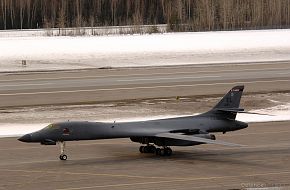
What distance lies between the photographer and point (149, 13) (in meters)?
147

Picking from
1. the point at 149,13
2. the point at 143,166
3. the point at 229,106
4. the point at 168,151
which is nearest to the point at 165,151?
the point at 168,151

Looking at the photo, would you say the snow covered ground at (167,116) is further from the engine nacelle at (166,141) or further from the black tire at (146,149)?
the engine nacelle at (166,141)

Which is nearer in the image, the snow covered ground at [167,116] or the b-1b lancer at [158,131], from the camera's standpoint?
the b-1b lancer at [158,131]

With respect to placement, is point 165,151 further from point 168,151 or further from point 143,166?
point 143,166

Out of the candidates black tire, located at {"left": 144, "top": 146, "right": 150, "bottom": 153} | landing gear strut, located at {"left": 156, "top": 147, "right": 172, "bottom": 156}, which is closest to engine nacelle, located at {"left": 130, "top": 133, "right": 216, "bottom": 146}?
landing gear strut, located at {"left": 156, "top": 147, "right": 172, "bottom": 156}

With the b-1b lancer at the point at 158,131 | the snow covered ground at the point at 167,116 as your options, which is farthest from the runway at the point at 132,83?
the b-1b lancer at the point at 158,131

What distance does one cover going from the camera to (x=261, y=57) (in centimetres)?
9238

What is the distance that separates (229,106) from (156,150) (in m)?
4.41

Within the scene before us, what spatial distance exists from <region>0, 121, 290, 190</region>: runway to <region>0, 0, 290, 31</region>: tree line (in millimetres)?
79676

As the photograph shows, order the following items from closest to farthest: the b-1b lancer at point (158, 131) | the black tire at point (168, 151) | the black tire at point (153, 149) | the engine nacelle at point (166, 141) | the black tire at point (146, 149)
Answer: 1. the b-1b lancer at point (158, 131)
2. the engine nacelle at point (166, 141)
3. the black tire at point (168, 151)
4. the black tire at point (153, 149)
5. the black tire at point (146, 149)

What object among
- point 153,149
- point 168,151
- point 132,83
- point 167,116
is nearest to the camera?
point 168,151

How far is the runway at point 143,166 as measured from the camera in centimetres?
3198

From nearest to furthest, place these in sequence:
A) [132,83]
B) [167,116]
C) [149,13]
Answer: [167,116] → [132,83] → [149,13]

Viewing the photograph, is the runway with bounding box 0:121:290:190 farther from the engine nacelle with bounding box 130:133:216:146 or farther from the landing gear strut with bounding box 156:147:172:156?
the engine nacelle with bounding box 130:133:216:146
